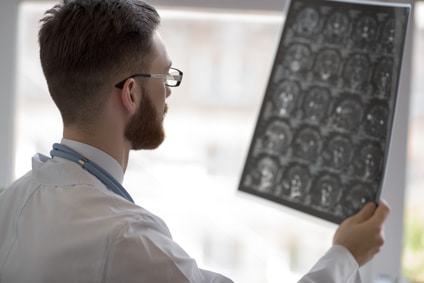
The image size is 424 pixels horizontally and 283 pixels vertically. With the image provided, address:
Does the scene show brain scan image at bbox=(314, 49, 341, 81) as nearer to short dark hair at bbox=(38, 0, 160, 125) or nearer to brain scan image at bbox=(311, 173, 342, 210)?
brain scan image at bbox=(311, 173, 342, 210)

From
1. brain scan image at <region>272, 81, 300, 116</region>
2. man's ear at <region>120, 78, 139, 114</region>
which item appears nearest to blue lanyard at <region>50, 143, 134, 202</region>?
man's ear at <region>120, 78, 139, 114</region>

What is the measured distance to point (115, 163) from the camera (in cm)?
126

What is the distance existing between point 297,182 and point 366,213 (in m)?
0.20

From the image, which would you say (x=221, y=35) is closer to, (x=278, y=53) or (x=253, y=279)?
(x=278, y=53)

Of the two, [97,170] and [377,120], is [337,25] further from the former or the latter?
[97,170]

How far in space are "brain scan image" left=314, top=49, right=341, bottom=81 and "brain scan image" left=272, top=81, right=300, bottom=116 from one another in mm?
65

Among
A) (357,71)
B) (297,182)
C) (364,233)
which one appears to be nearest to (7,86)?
(297,182)

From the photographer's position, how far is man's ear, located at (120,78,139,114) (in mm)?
1225

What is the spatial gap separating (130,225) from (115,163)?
197 millimetres

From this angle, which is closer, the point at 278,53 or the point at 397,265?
the point at 278,53

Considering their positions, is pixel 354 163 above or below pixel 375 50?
below

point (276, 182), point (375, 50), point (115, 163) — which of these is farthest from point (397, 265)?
point (115, 163)

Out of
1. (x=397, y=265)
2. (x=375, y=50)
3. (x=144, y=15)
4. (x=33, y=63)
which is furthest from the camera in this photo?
(x=33, y=63)

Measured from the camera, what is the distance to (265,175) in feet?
5.27
